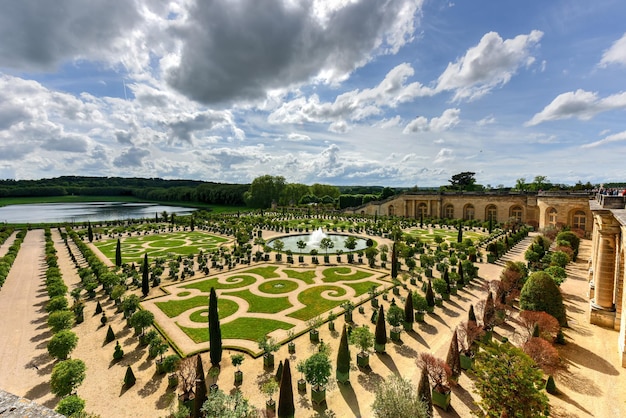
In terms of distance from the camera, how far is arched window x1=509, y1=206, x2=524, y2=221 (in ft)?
214

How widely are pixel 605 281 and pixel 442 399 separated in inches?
637

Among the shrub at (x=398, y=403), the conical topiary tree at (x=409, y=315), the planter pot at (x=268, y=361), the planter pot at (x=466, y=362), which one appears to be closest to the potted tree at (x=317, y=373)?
the shrub at (x=398, y=403)

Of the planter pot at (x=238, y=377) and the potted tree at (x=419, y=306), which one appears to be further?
the potted tree at (x=419, y=306)

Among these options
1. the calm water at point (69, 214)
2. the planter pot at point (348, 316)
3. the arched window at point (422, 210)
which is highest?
the arched window at point (422, 210)

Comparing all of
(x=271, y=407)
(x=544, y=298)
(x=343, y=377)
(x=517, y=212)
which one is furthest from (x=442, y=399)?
(x=517, y=212)

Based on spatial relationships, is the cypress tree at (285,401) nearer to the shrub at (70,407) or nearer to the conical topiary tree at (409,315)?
the shrub at (70,407)

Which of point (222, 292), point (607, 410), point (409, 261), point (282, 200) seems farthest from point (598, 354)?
point (282, 200)

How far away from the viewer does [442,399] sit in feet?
45.0

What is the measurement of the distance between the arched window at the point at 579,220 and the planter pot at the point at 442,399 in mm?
53336

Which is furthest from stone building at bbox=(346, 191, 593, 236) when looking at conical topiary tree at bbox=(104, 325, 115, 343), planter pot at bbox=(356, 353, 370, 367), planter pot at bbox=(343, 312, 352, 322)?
conical topiary tree at bbox=(104, 325, 115, 343)

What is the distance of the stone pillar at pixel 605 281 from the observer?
2016 cm

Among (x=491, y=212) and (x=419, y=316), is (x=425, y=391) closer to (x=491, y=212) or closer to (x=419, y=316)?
(x=419, y=316)

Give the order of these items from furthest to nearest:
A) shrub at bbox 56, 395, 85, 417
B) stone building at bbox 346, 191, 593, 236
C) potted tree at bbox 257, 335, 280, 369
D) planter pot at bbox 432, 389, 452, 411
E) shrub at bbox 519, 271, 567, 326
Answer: stone building at bbox 346, 191, 593, 236 < shrub at bbox 519, 271, 567, 326 < potted tree at bbox 257, 335, 280, 369 < planter pot at bbox 432, 389, 452, 411 < shrub at bbox 56, 395, 85, 417

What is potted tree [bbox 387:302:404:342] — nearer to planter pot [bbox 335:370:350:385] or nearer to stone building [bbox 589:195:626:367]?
planter pot [bbox 335:370:350:385]
